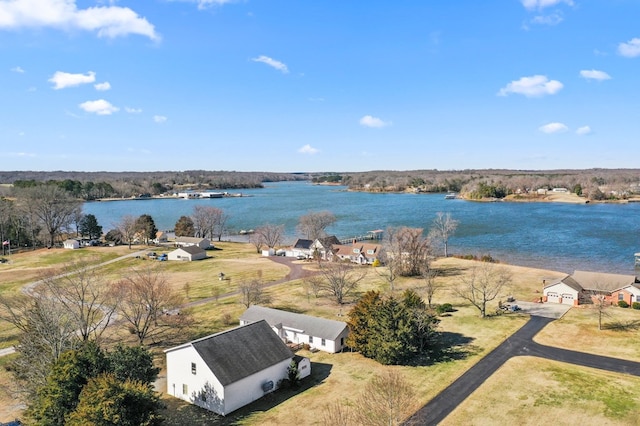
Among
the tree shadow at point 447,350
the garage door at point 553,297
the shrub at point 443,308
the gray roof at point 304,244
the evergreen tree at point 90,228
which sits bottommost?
the tree shadow at point 447,350

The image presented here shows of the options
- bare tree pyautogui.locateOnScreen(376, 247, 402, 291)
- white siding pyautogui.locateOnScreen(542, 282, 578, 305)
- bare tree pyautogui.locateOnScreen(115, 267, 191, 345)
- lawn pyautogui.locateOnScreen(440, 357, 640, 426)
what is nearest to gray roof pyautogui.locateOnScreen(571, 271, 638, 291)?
white siding pyautogui.locateOnScreen(542, 282, 578, 305)

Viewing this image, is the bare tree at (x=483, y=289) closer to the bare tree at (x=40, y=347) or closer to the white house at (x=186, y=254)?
the bare tree at (x=40, y=347)

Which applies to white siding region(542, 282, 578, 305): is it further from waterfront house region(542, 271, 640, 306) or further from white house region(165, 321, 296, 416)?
white house region(165, 321, 296, 416)

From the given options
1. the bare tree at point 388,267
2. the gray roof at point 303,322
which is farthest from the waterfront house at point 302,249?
the gray roof at point 303,322

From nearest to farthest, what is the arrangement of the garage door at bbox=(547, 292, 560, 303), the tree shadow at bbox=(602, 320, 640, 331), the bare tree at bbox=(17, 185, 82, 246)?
the tree shadow at bbox=(602, 320, 640, 331), the garage door at bbox=(547, 292, 560, 303), the bare tree at bbox=(17, 185, 82, 246)

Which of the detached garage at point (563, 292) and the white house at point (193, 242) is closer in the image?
the detached garage at point (563, 292)

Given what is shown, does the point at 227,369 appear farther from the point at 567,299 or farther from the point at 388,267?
the point at 567,299
